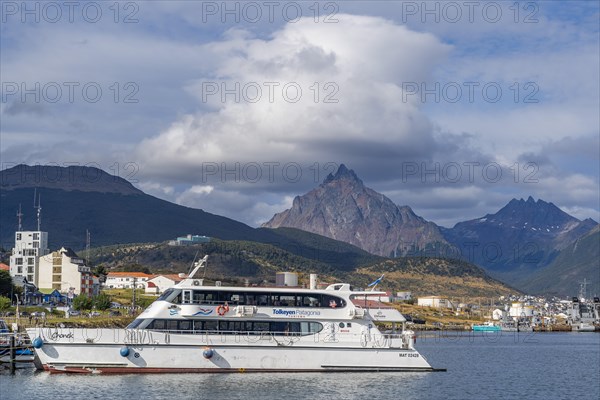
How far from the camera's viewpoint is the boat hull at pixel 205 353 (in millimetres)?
52406

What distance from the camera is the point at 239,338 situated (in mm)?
54438

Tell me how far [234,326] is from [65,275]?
93.4 metres

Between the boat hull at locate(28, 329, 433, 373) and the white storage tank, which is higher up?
the white storage tank

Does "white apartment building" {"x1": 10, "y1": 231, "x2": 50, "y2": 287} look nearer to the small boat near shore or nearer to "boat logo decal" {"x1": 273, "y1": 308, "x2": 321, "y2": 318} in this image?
the small boat near shore

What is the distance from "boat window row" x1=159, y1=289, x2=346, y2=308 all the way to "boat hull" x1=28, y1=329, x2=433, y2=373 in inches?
85.9

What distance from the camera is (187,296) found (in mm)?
54656

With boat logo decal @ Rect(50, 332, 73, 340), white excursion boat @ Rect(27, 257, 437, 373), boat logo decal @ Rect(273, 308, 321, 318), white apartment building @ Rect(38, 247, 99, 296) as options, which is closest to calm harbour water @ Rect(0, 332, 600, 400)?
white excursion boat @ Rect(27, 257, 437, 373)

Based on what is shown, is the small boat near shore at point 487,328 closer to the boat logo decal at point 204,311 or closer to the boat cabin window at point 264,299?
the boat cabin window at point 264,299

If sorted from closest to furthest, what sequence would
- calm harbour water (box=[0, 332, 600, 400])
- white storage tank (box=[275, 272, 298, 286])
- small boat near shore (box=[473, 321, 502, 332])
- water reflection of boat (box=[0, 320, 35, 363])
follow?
calm harbour water (box=[0, 332, 600, 400]) < water reflection of boat (box=[0, 320, 35, 363]) < white storage tank (box=[275, 272, 298, 286]) < small boat near shore (box=[473, 321, 502, 332])

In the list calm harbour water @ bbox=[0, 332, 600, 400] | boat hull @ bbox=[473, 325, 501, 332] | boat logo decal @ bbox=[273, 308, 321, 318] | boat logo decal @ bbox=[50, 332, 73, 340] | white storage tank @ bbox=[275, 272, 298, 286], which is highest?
white storage tank @ bbox=[275, 272, 298, 286]

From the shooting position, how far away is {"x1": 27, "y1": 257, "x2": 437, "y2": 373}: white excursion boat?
2068 inches

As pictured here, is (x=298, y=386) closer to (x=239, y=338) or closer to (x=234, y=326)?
(x=239, y=338)

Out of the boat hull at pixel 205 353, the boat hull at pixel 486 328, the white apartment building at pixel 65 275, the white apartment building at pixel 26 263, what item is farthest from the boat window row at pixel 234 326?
the boat hull at pixel 486 328

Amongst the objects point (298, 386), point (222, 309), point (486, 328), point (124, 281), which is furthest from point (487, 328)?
point (298, 386)
